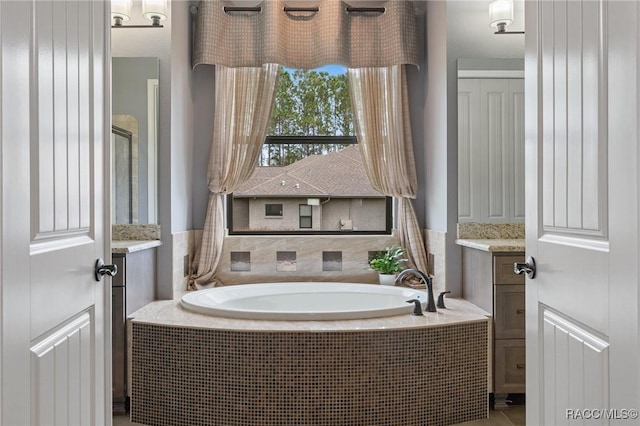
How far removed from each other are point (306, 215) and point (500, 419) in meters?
1.96

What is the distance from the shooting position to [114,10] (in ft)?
9.96

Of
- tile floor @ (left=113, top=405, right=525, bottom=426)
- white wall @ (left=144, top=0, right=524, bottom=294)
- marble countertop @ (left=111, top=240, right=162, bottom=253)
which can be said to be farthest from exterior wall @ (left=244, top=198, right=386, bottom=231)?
tile floor @ (left=113, top=405, right=525, bottom=426)

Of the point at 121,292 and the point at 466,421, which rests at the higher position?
the point at 121,292

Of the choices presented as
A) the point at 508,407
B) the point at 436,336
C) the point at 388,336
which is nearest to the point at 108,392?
the point at 388,336

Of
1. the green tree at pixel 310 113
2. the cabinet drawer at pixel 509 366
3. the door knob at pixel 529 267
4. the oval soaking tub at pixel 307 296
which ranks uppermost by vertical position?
Result: the green tree at pixel 310 113

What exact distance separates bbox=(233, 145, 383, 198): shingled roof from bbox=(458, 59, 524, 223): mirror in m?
0.82

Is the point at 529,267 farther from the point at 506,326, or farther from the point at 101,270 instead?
the point at 506,326

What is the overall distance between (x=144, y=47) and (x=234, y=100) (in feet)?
2.30

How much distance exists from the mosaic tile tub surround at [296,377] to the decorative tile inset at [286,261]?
1234 millimetres

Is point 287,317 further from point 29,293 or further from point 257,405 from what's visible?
point 29,293

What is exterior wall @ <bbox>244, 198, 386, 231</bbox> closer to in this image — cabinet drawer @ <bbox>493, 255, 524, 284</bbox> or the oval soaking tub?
the oval soaking tub

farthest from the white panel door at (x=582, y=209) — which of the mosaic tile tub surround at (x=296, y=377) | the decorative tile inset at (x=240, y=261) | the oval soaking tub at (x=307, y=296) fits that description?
the decorative tile inset at (x=240, y=261)

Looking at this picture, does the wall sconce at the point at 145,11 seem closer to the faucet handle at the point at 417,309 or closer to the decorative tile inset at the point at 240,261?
the decorative tile inset at the point at 240,261

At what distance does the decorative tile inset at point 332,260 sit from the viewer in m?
3.71
